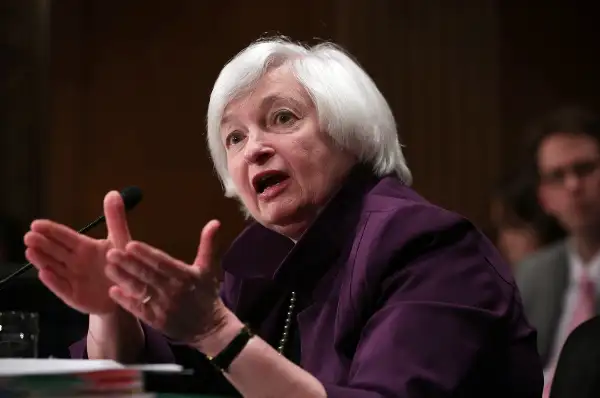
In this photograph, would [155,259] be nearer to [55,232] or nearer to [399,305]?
[55,232]

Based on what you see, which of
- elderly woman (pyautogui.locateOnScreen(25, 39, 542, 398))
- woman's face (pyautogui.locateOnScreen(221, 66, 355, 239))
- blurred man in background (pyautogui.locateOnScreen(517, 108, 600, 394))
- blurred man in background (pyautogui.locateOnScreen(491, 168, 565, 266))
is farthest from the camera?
blurred man in background (pyautogui.locateOnScreen(491, 168, 565, 266))

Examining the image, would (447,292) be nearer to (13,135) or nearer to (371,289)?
(371,289)

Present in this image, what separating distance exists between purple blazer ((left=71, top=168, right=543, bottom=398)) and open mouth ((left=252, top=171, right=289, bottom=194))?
9cm

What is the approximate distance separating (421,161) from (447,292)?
303 cm

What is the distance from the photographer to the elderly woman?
1.17 meters

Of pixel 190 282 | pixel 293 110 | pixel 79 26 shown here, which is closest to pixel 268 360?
pixel 190 282

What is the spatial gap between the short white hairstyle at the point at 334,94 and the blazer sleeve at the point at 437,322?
0.23 metres

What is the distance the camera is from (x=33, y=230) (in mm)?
1247

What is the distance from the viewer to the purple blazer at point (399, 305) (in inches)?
48.6

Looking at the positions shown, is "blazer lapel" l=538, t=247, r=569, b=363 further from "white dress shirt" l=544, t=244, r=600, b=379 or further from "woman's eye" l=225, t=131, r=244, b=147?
"woman's eye" l=225, t=131, r=244, b=147

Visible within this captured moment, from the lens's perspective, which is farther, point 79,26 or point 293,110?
point 79,26

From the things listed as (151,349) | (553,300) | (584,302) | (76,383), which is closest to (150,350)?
(151,349)

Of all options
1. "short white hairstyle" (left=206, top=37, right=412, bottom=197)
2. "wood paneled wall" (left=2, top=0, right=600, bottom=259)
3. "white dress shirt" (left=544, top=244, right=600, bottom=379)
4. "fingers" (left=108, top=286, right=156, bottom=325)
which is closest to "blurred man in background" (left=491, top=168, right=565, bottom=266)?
"white dress shirt" (left=544, top=244, right=600, bottom=379)

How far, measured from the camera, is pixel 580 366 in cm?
144
